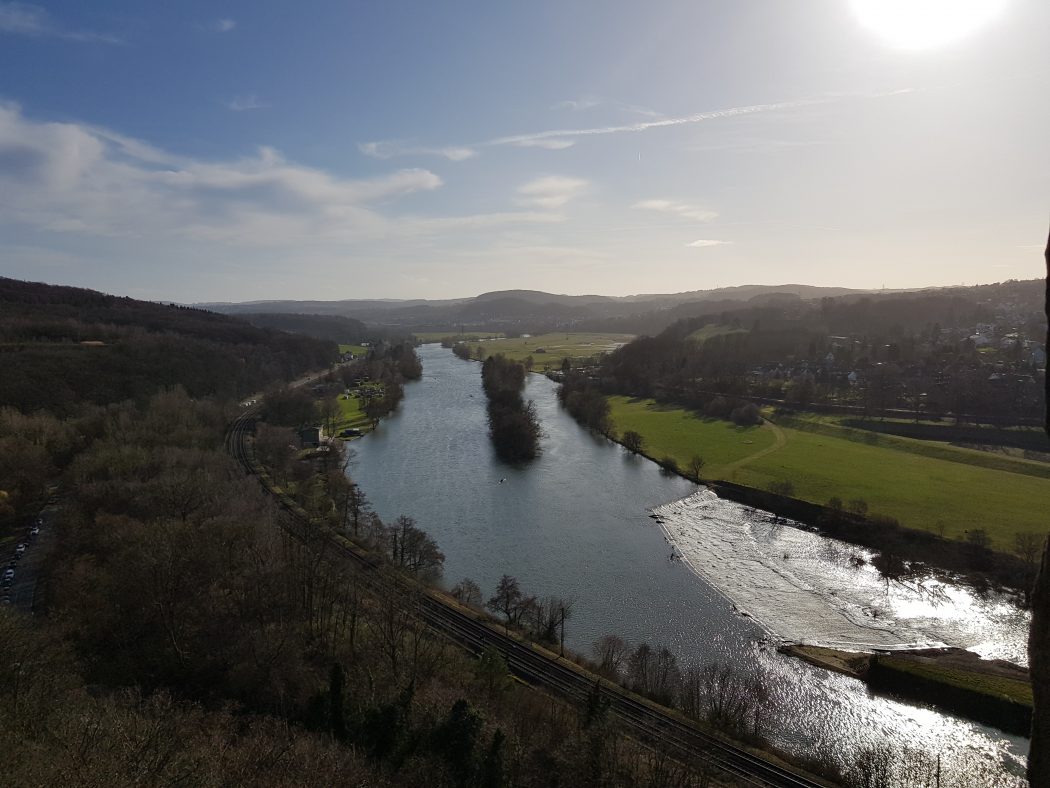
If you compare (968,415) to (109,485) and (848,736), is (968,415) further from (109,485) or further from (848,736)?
(109,485)

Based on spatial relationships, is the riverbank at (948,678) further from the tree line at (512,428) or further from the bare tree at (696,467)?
the tree line at (512,428)

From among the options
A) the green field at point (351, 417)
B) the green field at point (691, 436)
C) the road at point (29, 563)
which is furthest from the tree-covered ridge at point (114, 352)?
the green field at point (691, 436)

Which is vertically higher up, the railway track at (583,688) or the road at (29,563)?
the road at (29,563)

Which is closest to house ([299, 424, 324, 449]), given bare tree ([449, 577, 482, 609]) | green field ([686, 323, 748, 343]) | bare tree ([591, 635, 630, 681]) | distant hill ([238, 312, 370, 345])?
bare tree ([449, 577, 482, 609])

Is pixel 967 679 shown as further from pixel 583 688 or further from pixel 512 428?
pixel 512 428

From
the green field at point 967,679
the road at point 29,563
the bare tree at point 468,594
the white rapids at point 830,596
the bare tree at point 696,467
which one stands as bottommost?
the white rapids at point 830,596

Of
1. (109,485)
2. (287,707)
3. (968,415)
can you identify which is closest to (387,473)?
(109,485)
